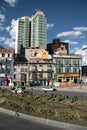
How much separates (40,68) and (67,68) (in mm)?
10086

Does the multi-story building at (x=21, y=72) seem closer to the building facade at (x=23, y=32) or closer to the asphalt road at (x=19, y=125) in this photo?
the asphalt road at (x=19, y=125)

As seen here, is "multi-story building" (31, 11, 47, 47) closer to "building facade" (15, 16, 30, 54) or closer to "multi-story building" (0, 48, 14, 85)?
"building facade" (15, 16, 30, 54)

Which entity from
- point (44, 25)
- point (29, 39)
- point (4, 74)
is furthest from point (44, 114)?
point (29, 39)

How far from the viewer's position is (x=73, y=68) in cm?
8256

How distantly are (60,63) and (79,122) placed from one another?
7069 centimetres

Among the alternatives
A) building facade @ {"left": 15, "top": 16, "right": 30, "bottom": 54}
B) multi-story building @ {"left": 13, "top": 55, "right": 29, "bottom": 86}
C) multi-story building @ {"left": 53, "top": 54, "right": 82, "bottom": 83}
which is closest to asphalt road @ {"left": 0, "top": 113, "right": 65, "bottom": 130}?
multi-story building @ {"left": 13, "top": 55, "right": 29, "bottom": 86}

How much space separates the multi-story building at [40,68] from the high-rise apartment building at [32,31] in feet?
173

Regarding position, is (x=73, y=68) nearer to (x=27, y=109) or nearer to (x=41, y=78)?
(x=41, y=78)

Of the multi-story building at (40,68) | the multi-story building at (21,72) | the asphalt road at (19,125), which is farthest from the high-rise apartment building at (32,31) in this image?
the asphalt road at (19,125)

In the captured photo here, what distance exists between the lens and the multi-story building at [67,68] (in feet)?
266

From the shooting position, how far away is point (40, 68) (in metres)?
80.6

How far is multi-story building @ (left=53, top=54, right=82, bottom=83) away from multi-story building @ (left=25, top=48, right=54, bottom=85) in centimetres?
186

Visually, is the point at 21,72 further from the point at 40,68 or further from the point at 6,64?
the point at 40,68

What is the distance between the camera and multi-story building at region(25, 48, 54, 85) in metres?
79.5
